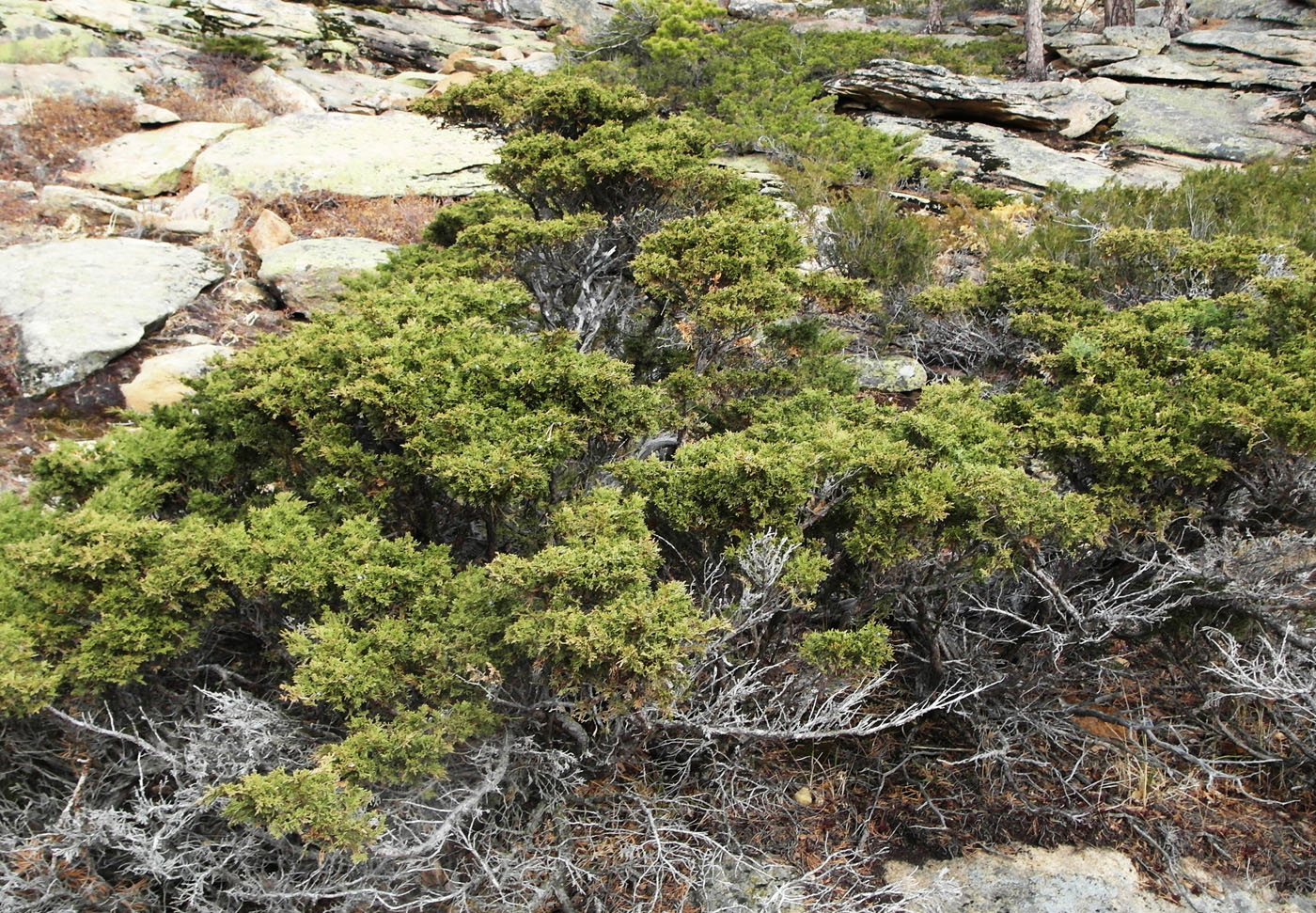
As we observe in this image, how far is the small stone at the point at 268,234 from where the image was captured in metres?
7.42

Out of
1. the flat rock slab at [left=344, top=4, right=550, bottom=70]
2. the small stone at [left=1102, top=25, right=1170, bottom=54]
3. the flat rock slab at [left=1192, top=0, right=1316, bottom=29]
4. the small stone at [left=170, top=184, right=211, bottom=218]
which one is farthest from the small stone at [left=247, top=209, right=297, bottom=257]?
the flat rock slab at [left=1192, top=0, right=1316, bottom=29]

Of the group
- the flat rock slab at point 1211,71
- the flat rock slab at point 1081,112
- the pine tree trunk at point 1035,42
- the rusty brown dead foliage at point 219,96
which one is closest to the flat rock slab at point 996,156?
the flat rock slab at point 1081,112

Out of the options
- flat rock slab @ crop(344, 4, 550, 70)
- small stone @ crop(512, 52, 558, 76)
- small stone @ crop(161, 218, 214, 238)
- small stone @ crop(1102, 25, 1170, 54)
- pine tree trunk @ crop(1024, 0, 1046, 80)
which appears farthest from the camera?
flat rock slab @ crop(344, 4, 550, 70)

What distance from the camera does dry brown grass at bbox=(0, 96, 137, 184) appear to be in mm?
8766

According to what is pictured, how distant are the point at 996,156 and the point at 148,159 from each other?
1048cm

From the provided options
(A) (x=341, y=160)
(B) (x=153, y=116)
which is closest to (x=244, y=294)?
(A) (x=341, y=160)

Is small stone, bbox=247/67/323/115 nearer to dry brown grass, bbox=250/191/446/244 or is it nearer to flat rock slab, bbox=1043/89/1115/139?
dry brown grass, bbox=250/191/446/244

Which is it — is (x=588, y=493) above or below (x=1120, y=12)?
below

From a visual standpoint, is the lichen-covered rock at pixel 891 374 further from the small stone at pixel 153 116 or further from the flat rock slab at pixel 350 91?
the flat rock slab at pixel 350 91

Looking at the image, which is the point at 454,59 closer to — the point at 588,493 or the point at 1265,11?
the point at 588,493

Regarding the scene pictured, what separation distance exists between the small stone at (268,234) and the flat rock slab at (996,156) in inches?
309

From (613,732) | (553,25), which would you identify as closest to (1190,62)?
(553,25)

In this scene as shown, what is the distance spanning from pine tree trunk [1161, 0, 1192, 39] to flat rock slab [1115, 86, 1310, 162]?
4.49 meters

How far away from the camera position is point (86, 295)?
6.00 metres
